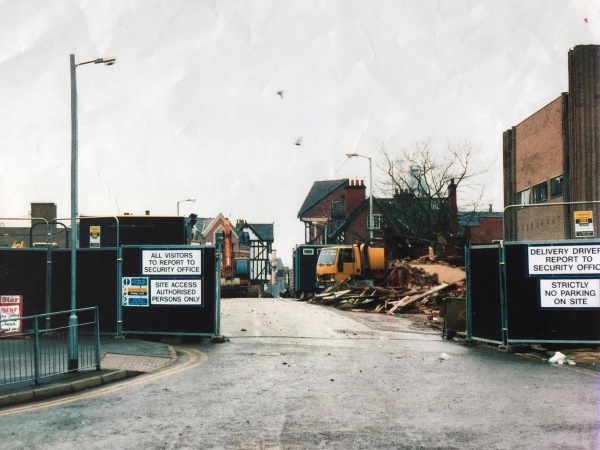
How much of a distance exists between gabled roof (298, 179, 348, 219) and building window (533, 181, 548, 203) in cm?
5051

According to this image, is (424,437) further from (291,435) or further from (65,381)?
(65,381)

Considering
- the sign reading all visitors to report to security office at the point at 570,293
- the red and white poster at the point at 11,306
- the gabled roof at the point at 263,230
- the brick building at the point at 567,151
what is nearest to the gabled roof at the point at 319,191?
the gabled roof at the point at 263,230

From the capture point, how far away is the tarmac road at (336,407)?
23.5 ft

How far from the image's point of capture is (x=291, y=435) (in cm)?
730

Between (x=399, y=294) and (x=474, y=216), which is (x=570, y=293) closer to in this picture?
(x=399, y=294)

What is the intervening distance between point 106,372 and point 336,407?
4513mm

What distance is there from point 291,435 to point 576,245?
9433 millimetres

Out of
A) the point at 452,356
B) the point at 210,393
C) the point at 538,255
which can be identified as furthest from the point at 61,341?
the point at 538,255

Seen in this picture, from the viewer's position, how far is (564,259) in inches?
575

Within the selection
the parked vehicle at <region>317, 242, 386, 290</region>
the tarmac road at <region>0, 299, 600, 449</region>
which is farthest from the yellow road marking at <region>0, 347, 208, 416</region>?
the parked vehicle at <region>317, 242, 386, 290</region>

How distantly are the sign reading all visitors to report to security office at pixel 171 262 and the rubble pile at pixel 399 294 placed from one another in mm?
12045

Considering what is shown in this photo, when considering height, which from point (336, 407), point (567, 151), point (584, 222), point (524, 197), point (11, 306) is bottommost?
point (336, 407)

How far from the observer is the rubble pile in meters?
27.8

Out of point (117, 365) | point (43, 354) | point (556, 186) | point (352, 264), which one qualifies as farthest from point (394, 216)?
point (43, 354)
